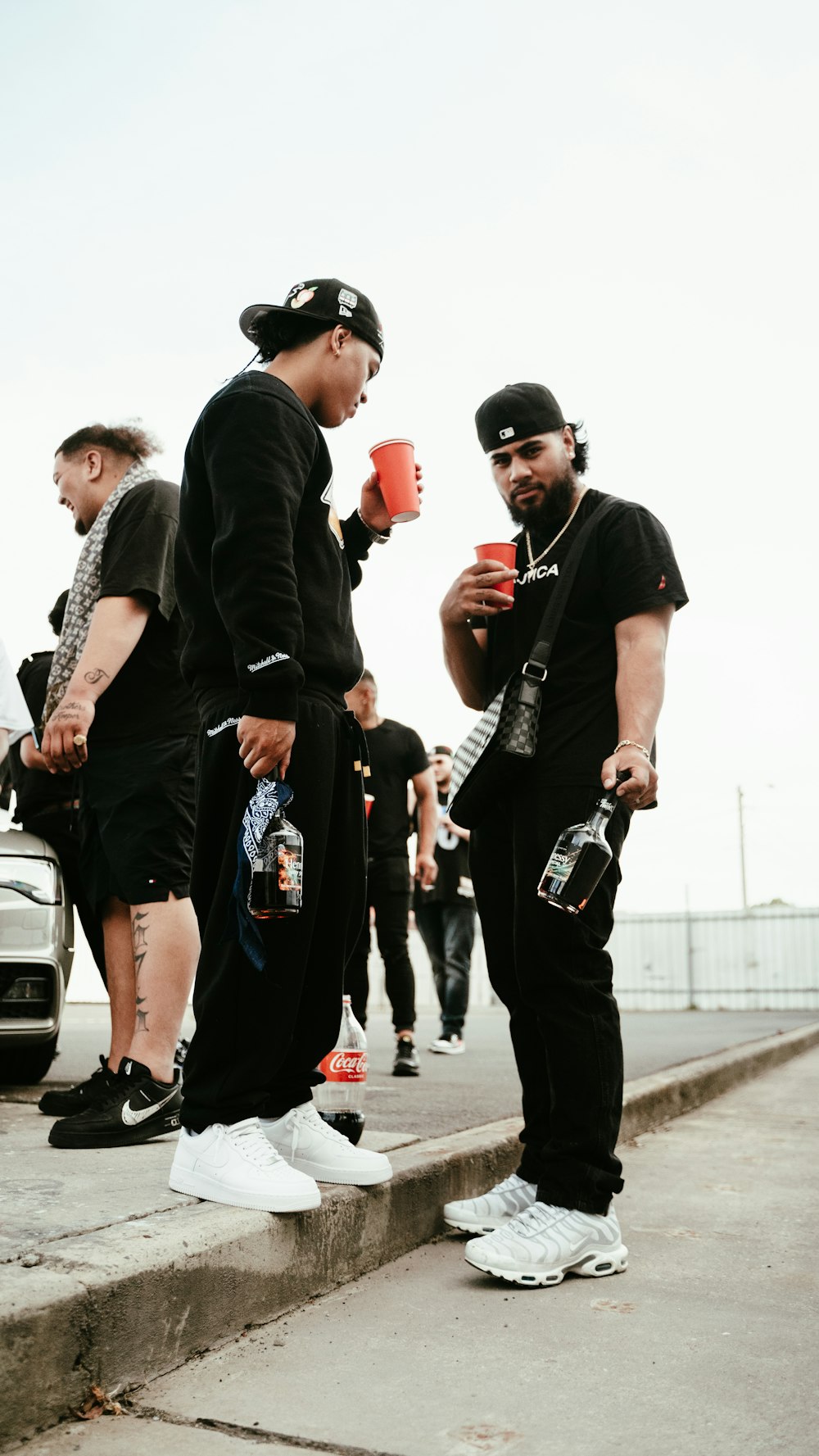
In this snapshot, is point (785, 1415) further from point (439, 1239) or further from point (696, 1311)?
point (439, 1239)

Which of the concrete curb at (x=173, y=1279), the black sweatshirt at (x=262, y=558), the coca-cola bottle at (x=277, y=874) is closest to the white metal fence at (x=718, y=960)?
the concrete curb at (x=173, y=1279)

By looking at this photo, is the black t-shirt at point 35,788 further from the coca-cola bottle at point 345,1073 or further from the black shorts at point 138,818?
the coca-cola bottle at point 345,1073

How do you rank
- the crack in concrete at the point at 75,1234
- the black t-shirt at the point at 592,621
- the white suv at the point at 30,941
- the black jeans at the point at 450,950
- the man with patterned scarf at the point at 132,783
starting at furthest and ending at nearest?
1. the black jeans at the point at 450,950
2. the white suv at the point at 30,941
3. the man with patterned scarf at the point at 132,783
4. the black t-shirt at the point at 592,621
5. the crack in concrete at the point at 75,1234

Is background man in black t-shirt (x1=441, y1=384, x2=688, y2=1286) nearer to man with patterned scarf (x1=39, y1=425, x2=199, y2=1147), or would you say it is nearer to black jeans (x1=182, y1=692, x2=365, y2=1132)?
black jeans (x1=182, y1=692, x2=365, y2=1132)

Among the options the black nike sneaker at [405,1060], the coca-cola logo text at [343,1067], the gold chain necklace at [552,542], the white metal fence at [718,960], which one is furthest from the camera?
the white metal fence at [718,960]

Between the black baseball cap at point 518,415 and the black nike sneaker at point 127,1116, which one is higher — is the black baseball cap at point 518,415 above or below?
above

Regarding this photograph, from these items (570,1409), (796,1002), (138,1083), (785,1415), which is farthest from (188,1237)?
(796,1002)

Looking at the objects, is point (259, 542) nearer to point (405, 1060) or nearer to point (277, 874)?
point (277, 874)

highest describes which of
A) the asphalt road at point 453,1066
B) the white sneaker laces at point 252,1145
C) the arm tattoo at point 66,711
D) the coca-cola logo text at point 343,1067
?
the arm tattoo at point 66,711

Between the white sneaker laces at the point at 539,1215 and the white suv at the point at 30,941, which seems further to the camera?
the white suv at the point at 30,941

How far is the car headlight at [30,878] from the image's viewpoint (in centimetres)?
389

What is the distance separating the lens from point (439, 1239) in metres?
2.83

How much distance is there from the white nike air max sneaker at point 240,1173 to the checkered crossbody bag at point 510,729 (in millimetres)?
906

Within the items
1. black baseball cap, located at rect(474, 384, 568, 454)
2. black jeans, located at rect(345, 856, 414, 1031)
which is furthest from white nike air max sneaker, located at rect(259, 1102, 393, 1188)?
black jeans, located at rect(345, 856, 414, 1031)
